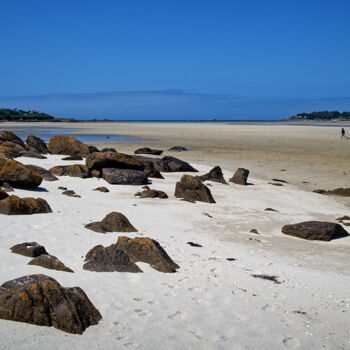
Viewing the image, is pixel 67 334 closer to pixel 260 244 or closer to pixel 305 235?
pixel 260 244

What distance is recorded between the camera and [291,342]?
3992mm

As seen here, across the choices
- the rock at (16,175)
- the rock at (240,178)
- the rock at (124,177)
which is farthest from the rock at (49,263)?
the rock at (240,178)

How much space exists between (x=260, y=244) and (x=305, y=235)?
1032 mm

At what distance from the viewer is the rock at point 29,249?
543 cm

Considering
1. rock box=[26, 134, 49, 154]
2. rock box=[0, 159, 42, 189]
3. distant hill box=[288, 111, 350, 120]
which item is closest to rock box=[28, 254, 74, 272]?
rock box=[0, 159, 42, 189]

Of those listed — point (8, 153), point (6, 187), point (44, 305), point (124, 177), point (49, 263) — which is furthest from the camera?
point (8, 153)

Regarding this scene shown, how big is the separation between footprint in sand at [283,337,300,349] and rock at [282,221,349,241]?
4.16 metres

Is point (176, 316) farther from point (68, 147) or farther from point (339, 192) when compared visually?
point (68, 147)

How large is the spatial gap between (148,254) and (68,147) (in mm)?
13977

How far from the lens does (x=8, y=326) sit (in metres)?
3.61

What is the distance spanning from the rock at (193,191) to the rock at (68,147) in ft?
27.3

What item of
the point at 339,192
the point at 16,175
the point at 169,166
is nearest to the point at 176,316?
the point at 16,175

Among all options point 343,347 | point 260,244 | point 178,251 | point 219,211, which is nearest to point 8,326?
point 343,347

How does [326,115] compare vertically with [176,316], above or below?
above
